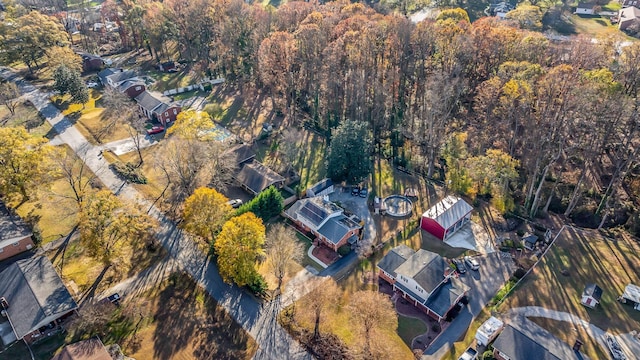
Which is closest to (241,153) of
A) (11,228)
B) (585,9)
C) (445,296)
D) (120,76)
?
(11,228)

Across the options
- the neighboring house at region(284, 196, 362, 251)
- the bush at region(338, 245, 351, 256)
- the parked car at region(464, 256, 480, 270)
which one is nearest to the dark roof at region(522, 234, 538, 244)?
the parked car at region(464, 256, 480, 270)

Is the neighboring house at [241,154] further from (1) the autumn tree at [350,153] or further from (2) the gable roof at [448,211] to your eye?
(2) the gable roof at [448,211]

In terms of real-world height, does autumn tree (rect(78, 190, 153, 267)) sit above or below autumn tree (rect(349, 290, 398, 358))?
above

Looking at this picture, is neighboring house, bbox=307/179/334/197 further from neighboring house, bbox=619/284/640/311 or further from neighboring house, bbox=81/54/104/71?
neighboring house, bbox=81/54/104/71

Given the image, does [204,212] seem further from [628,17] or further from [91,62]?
[628,17]

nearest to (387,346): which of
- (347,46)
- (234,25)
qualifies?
(347,46)

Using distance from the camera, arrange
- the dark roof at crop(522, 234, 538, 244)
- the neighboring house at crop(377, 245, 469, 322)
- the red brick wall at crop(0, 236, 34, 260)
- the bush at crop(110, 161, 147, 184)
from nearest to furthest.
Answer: the neighboring house at crop(377, 245, 469, 322) < the red brick wall at crop(0, 236, 34, 260) < the dark roof at crop(522, 234, 538, 244) < the bush at crop(110, 161, 147, 184)

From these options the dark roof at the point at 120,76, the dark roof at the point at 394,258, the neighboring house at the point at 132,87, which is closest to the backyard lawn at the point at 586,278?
the dark roof at the point at 394,258
